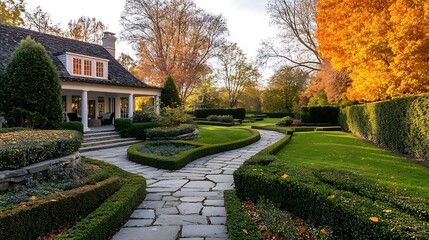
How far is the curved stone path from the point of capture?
3830 mm

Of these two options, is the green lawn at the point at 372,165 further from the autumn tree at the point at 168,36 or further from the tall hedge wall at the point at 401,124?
the autumn tree at the point at 168,36

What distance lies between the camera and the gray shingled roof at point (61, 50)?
579 inches

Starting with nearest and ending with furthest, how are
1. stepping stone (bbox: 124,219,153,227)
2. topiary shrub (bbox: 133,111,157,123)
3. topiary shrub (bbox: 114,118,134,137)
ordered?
1. stepping stone (bbox: 124,219,153,227)
2. topiary shrub (bbox: 114,118,134,137)
3. topiary shrub (bbox: 133,111,157,123)

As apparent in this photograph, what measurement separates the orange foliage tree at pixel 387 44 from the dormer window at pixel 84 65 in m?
13.6

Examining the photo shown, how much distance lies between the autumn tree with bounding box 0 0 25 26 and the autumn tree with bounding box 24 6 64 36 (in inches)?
182

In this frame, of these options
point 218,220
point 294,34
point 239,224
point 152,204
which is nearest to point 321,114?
point 294,34

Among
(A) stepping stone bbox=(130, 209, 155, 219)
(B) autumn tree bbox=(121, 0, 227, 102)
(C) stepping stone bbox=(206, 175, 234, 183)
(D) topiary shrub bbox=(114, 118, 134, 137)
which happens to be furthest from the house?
(A) stepping stone bbox=(130, 209, 155, 219)

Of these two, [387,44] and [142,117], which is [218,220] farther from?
[142,117]

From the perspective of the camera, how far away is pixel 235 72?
45.2 meters

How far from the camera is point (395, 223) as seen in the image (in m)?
2.70

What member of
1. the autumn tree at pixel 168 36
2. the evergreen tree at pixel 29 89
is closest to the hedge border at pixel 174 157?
the evergreen tree at pixel 29 89

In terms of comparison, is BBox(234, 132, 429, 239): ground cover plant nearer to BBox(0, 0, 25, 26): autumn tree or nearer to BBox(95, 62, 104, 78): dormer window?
BBox(95, 62, 104, 78): dormer window

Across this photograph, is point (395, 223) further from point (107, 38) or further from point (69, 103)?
point (107, 38)

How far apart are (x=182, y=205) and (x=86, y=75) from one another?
14242 mm
